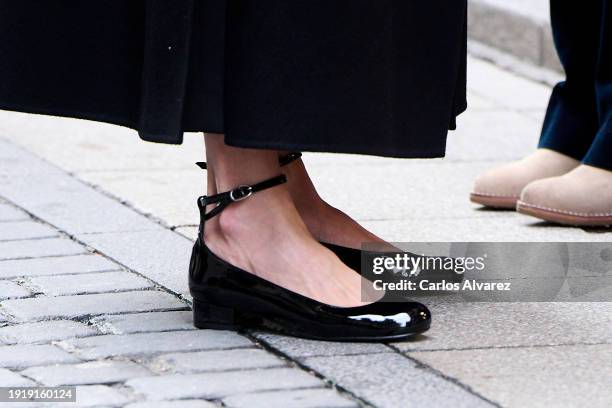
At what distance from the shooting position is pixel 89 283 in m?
2.48

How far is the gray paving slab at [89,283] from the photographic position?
2.44 meters

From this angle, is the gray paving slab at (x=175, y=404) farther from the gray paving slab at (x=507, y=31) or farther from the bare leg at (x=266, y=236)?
the gray paving slab at (x=507, y=31)

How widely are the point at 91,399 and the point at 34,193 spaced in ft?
4.61

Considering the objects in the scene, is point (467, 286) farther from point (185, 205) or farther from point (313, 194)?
point (185, 205)

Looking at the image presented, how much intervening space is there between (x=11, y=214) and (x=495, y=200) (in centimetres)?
113

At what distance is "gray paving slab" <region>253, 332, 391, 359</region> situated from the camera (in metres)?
2.07

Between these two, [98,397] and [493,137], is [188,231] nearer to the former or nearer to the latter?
[98,397]

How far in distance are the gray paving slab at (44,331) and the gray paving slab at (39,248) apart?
453mm

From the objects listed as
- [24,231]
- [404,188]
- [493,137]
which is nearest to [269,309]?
[24,231]

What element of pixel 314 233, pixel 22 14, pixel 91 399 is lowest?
pixel 91 399

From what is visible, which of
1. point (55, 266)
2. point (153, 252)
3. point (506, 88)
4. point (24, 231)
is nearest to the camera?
point (55, 266)

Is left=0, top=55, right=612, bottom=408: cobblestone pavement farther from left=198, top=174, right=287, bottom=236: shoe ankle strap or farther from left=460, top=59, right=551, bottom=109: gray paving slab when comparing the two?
left=460, top=59, right=551, bottom=109: gray paving slab

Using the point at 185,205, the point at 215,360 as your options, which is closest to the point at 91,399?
the point at 215,360

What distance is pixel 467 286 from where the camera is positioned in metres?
2.47
